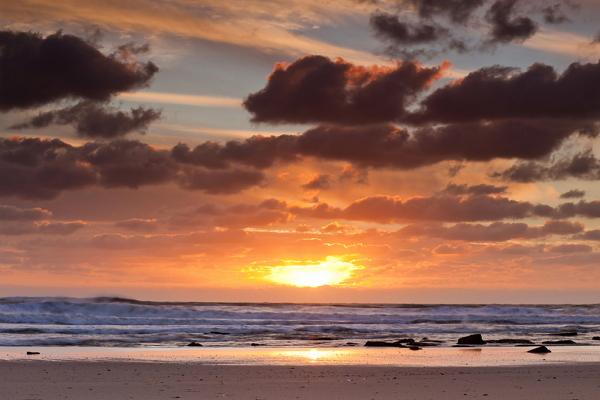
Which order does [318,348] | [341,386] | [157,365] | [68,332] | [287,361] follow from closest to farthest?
[341,386], [157,365], [287,361], [318,348], [68,332]

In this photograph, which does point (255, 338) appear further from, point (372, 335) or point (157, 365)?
point (157, 365)

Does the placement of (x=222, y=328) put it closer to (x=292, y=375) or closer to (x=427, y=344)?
(x=427, y=344)

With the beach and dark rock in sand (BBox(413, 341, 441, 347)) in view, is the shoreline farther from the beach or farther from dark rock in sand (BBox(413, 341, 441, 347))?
dark rock in sand (BBox(413, 341, 441, 347))

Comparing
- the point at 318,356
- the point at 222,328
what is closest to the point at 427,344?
the point at 318,356

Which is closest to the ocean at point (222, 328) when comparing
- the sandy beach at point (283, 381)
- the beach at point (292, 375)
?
the beach at point (292, 375)

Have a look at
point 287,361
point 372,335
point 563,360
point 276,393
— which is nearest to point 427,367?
point 287,361

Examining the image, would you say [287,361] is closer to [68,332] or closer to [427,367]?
[427,367]

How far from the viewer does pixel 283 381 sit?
800 inches

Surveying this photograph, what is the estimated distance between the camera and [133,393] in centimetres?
1742

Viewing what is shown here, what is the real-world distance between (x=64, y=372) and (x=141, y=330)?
26.4 meters

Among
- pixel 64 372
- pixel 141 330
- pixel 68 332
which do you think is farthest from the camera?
pixel 141 330

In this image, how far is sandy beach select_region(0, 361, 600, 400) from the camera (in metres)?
17.4

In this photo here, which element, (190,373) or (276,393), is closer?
(276,393)

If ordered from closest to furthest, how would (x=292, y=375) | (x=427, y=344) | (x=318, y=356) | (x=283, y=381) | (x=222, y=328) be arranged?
(x=283, y=381)
(x=292, y=375)
(x=318, y=356)
(x=427, y=344)
(x=222, y=328)
